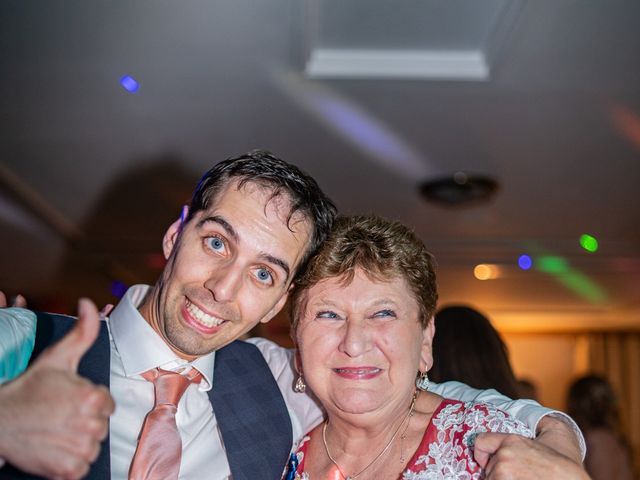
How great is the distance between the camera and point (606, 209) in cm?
597

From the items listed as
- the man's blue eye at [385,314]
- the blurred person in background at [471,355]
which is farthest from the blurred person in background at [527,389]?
the man's blue eye at [385,314]

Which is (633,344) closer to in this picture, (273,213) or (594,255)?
(594,255)

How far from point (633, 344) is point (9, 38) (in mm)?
10301

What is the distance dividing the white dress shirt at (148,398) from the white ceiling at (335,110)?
6.24 ft

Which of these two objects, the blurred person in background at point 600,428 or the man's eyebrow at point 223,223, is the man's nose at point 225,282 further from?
the blurred person in background at point 600,428

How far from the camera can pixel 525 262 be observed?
7449 mm

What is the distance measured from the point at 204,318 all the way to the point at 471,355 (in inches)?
53.8

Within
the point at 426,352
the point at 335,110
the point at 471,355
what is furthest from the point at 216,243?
the point at 335,110

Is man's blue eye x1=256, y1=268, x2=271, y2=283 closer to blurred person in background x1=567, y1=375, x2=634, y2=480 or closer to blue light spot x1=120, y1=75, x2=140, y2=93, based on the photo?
blue light spot x1=120, y1=75, x2=140, y2=93

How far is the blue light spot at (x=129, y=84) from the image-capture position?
12.7 ft

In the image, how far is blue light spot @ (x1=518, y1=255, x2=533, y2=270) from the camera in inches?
287

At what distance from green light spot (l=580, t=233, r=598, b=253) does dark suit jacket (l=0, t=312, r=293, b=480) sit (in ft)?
17.6

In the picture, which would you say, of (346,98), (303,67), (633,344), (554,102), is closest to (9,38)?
(303,67)

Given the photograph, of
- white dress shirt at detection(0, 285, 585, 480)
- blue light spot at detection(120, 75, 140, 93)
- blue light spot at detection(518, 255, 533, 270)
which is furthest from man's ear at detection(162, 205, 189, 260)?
blue light spot at detection(518, 255, 533, 270)
